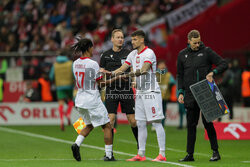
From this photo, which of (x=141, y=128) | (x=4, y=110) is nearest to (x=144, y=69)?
(x=141, y=128)

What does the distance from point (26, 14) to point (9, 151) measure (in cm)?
1627

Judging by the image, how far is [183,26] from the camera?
79.0ft

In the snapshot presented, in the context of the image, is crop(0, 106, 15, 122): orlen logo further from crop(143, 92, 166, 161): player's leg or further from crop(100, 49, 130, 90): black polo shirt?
crop(143, 92, 166, 161): player's leg

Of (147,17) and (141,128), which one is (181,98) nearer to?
(141,128)

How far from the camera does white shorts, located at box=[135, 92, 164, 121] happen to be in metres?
10.9

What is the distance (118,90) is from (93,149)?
1.92 m

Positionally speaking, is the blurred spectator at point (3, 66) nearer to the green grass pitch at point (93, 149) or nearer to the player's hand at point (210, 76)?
the green grass pitch at point (93, 149)

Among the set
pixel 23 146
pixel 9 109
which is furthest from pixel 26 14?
pixel 23 146

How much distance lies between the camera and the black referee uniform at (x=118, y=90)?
40.4 ft

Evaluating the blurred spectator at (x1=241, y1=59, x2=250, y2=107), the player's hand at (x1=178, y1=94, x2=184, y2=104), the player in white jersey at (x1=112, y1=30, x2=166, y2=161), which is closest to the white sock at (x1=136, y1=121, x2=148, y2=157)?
the player in white jersey at (x1=112, y1=30, x2=166, y2=161)

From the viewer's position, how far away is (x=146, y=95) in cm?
1102

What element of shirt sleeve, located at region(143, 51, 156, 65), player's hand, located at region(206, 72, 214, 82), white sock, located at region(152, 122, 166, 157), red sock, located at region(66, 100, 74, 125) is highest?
shirt sleeve, located at region(143, 51, 156, 65)

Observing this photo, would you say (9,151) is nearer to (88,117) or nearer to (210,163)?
(88,117)

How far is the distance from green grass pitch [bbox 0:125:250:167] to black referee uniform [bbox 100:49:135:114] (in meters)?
1.02
